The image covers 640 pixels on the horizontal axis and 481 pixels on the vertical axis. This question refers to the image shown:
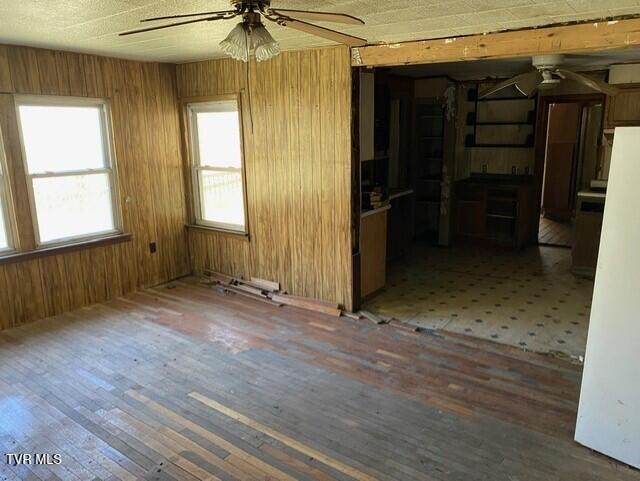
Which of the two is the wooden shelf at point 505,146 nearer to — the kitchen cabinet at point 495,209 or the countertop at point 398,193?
the kitchen cabinet at point 495,209

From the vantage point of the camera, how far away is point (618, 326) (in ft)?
7.78

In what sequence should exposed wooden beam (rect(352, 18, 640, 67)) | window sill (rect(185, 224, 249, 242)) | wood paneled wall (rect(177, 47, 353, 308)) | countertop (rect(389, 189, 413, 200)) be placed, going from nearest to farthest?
exposed wooden beam (rect(352, 18, 640, 67))
wood paneled wall (rect(177, 47, 353, 308))
window sill (rect(185, 224, 249, 242))
countertop (rect(389, 189, 413, 200))

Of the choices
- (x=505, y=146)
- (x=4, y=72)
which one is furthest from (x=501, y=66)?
(x=4, y=72)

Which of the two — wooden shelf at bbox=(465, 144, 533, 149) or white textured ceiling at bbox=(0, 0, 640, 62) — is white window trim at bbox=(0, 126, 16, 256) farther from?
wooden shelf at bbox=(465, 144, 533, 149)

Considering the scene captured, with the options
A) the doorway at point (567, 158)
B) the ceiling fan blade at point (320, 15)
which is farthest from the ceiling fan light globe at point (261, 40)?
the doorway at point (567, 158)

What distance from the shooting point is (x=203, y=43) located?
13.1 ft

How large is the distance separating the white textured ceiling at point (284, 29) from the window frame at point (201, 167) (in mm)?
1058

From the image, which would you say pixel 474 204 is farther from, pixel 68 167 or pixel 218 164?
pixel 68 167

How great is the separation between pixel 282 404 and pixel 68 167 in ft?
10.7

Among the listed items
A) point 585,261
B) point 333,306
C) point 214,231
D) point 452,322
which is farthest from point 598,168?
point 214,231

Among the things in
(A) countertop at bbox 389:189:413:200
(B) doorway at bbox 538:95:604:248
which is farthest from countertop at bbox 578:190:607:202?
(B) doorway at bbox 538:95:604:248

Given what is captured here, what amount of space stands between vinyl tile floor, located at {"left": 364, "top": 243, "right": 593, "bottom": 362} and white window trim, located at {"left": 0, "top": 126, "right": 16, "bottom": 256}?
333cm

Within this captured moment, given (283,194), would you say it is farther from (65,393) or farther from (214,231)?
(65,393)

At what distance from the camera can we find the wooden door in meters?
8.62
